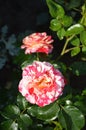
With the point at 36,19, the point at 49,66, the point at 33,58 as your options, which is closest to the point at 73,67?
the point at 33,58

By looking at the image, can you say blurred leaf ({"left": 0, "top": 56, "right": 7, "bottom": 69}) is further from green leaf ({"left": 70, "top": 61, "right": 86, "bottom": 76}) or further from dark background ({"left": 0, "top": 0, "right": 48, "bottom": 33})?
dark background ({"left": 0, "top": 0, "right": 48, "bottom": 33})

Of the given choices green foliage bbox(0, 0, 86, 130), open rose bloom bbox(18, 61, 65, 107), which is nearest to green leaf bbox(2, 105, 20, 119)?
green foliage bbox(0, 0, 86, 130)

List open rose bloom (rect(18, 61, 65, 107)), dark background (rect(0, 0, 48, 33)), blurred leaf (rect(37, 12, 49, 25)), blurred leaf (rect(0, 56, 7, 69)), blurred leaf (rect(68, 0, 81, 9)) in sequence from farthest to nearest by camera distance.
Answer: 1. dark background (rect(0, 0, 48, 33))
2. blurred leaf (rect(37, 12, 49, 25))
3. blurred leaf (rect(0, 56, 7, 69))
4. blurred leaf (rect(68, 0, 81, 9))
5. open rose bloom (rect(18, 61, 65, 107))

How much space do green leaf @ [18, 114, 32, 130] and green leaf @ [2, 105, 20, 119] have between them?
24 millimetres

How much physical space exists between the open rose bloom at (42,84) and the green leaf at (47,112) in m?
0.06

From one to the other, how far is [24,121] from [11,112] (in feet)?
0.21

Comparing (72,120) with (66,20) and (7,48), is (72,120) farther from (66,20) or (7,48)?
(7,48)

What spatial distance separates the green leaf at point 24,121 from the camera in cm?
165

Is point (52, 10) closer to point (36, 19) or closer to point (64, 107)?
point (64, 107)

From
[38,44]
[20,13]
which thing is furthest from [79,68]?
[20,13]

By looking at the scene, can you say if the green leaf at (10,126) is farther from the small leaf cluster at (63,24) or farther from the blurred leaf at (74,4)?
the blurred leaf at (74,4)

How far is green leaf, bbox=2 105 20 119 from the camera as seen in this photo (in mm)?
1678

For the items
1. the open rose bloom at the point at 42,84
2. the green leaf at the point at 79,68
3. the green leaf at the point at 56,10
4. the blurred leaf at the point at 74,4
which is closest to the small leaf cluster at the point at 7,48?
the blurred leaf at the point at 74,4

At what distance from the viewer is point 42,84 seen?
1596 mm
